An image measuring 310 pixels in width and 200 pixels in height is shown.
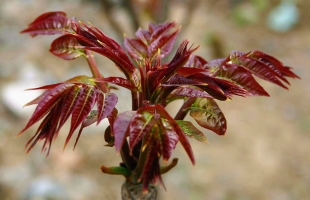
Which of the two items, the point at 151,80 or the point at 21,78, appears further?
the point at 21,78

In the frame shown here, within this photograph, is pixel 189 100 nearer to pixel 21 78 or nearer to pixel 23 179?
pixel 23 179

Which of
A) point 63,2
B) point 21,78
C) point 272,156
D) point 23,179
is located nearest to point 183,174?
point 272,156

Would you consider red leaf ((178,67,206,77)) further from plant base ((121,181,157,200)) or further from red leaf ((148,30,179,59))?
plant base ((121,181,157,200))

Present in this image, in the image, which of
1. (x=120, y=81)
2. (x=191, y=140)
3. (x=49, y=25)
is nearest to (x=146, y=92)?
(x=120, y=81)

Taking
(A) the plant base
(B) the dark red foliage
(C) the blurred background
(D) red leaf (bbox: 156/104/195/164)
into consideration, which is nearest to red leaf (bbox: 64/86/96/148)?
(B) the dark red foliage

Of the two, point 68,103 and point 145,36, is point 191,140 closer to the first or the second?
point 145,36
